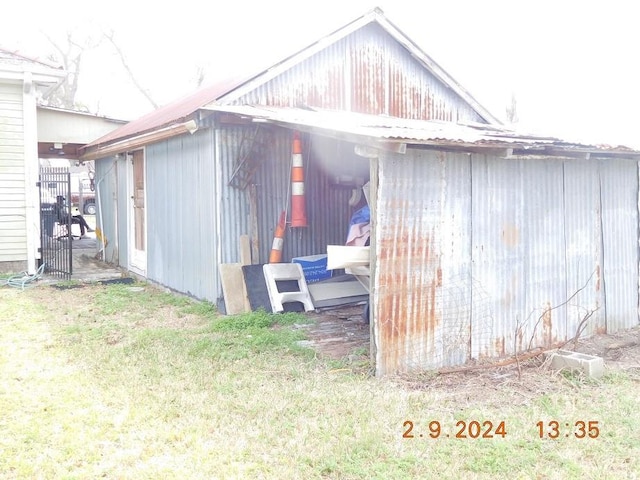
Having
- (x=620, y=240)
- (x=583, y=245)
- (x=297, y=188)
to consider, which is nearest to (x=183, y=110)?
(x=297, y=188)

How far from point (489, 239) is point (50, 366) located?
427cm

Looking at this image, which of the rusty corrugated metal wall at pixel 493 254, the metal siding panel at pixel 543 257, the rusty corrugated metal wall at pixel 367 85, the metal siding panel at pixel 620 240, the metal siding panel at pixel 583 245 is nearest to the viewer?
the rusty corrugated metal wall at pixel 493 254

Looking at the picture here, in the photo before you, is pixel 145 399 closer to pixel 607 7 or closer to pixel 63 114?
pixel 63 114

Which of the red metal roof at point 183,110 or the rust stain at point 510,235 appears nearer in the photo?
the rust stain at point 510,235

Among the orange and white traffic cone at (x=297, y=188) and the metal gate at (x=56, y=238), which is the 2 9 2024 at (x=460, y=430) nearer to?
the orange and white traffic cone at (x=297, y=188)

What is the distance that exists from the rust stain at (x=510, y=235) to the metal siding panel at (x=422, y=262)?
1.67ft

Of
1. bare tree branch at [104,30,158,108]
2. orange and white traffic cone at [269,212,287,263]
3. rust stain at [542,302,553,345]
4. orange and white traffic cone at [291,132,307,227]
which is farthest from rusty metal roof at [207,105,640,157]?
bare tree branch at [104,30,158,108]

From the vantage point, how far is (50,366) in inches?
206

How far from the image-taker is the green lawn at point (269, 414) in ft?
11.1

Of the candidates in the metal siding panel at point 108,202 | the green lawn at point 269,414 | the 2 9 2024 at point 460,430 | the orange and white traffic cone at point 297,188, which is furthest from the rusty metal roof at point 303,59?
the 2 9 2024 at point 460,430

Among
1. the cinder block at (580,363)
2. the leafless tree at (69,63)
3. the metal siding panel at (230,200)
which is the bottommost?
the cinder block at (580,363)

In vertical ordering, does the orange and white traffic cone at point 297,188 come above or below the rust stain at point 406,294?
above

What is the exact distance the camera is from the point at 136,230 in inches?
429

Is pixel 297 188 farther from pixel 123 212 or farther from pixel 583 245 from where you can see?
pixel 123 212
